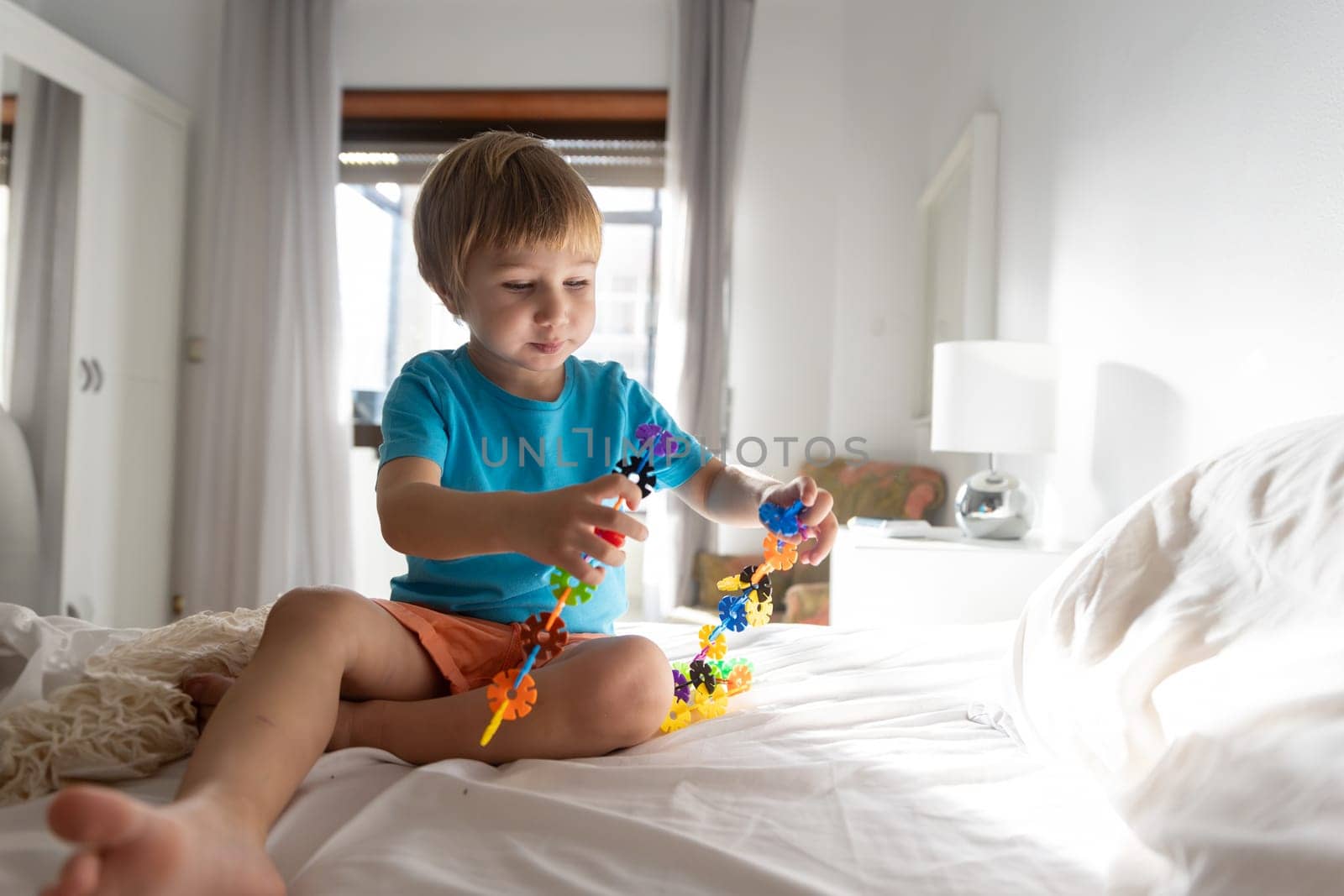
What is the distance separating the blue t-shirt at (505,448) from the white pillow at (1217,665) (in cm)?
53

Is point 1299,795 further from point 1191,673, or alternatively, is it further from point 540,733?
point 540,733

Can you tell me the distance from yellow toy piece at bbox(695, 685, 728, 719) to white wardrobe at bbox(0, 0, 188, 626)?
8.54 ft

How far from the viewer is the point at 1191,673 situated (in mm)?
741

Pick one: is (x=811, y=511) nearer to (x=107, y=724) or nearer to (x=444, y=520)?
(x=444, y=520)

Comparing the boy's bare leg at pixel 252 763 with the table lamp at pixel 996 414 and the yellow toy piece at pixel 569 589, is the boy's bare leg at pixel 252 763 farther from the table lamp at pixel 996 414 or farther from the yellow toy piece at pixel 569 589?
the table lamp at pixel 996 414

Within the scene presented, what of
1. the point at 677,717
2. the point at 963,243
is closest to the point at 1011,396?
the point at 963,243

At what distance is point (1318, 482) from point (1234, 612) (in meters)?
0.13

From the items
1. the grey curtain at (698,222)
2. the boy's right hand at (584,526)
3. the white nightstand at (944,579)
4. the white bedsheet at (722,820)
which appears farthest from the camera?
the grey curtain at (698,222)

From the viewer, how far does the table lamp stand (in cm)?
218

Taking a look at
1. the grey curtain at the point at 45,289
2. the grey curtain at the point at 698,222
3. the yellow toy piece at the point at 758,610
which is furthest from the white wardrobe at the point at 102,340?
the yellow toy piece at the point at 758,610

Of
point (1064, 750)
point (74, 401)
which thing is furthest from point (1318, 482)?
point (74, 401)

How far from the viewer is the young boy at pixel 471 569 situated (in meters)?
0.65

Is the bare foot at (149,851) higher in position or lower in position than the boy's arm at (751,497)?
lower

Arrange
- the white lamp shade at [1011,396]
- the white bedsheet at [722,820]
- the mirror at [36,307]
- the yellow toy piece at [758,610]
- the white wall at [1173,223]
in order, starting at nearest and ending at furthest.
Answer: the white bedsheet at [722,820] < the yellow toy piece at [758,610] < the white wall at [1173,223] < the white lamp shade at [1011,396] < the mirror at [36,307]
